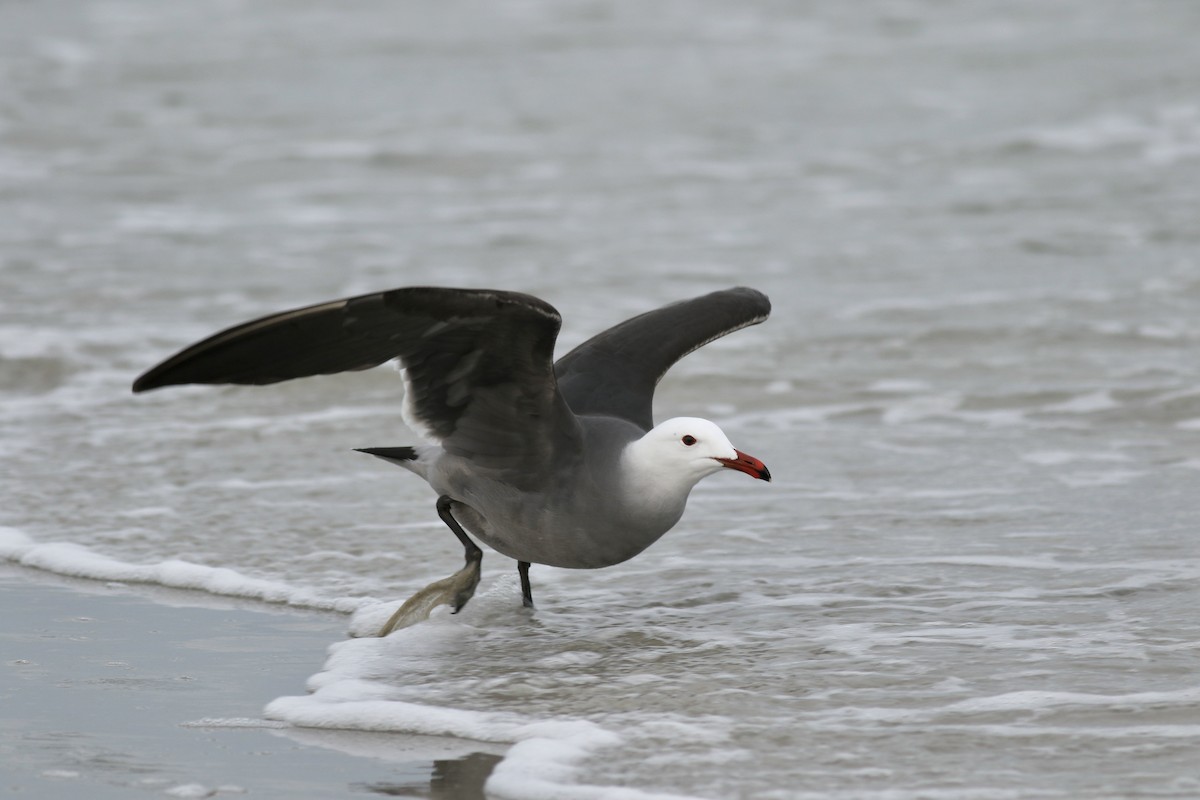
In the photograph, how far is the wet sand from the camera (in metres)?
4.31

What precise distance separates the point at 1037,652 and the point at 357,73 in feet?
54.4

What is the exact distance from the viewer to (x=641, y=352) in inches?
250

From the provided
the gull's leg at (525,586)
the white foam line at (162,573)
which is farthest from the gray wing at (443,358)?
the white foam line at (162,573)

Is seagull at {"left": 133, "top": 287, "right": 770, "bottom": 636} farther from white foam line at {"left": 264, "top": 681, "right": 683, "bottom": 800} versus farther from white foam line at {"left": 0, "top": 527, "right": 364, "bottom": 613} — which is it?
white foam line at {"left": 264, "top": 681, "right": 683, "bottom": 800}

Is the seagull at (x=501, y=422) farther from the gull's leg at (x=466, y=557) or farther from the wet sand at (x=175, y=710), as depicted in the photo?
the wet sand at (x=175, y=710)

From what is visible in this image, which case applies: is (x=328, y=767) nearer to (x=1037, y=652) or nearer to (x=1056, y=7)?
(x=1037, y=652)

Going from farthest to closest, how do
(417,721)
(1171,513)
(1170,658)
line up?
(1171,513)
(1170,658)
(417,721)

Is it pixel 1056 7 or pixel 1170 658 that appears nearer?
pixel 1170 658

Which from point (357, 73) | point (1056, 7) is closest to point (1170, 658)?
point (357, 73)

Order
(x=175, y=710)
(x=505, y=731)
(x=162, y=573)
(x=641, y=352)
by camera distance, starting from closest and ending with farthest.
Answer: (x=505, y=731) < (x=175, y=710) < (x=162, y=573) < (x=641, y=352)

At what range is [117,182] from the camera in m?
15.4

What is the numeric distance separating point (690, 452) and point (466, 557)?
106cm

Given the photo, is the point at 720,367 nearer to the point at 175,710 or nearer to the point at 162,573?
the point at 162,573

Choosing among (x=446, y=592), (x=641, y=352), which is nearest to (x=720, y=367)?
(x=641, y=352)
